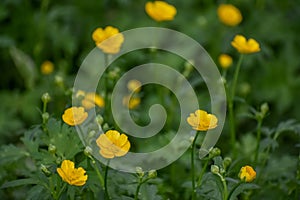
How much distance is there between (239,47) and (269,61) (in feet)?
4.45

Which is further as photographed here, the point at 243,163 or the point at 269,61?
the point at 269,61

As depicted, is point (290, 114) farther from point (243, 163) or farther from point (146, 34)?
point (243, 163)

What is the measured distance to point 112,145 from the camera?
1691 mm

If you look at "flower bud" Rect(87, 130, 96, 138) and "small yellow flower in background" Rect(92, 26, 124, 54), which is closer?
"flower bud" Rect(87, 130, 96, 138)

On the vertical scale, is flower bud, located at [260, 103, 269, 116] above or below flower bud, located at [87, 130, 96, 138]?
above

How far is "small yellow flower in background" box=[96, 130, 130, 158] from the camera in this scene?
1.69 meters

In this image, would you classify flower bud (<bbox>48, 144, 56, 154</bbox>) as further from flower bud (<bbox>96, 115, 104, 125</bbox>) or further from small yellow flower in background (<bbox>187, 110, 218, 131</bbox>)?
small yellow flower in background (<bbox>187, 110, 218, 131</bbox>)

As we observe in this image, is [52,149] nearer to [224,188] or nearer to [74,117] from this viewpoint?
[74,117]

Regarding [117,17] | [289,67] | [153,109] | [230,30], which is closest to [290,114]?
[289,67]

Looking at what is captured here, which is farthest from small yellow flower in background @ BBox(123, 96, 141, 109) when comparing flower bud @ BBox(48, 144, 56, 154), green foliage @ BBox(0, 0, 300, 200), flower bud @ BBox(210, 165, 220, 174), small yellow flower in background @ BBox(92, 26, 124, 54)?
flower bud @ BBox(210, 165, 220, 174)

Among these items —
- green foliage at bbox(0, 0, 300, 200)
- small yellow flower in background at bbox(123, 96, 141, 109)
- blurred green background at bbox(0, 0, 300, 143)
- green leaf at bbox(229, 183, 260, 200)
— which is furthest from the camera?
blurred green background at bbox(0, 0, 300, 143)

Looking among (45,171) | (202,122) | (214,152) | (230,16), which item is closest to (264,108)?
(214,152)

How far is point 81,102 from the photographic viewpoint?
2.04 metres

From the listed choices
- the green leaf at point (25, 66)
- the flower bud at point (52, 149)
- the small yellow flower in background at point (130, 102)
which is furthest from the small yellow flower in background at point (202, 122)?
the green leaf at point (25, 66)
